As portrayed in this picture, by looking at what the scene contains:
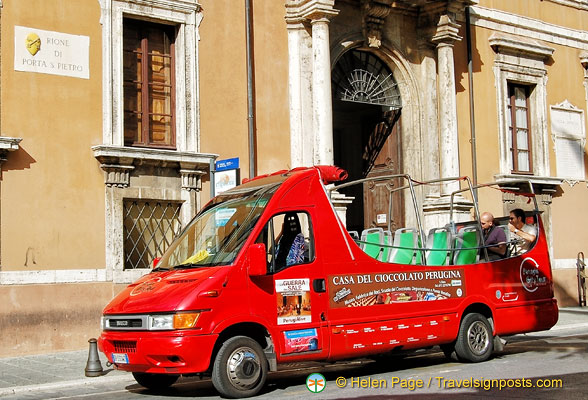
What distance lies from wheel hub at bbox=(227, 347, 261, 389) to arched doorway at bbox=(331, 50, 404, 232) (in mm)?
9266

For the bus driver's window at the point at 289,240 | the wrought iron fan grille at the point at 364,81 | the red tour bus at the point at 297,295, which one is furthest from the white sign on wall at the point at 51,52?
the bus driver's window at the point at 289,240

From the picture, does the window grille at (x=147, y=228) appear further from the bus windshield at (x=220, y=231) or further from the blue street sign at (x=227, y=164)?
the bus windshield at (x=220, y=231)

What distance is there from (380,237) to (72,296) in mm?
5566

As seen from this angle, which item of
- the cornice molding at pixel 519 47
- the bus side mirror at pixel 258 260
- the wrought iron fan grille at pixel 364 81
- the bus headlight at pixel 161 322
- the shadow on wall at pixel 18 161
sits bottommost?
the bus headlight at pixel 161 322

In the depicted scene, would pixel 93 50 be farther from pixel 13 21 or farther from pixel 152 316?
pixel 152 316

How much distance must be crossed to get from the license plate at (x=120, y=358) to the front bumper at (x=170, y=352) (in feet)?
0.21

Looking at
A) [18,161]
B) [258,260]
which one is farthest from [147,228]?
[258,260]

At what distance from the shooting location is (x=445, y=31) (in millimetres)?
18000

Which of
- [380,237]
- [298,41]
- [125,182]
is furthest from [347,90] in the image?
[380,237]

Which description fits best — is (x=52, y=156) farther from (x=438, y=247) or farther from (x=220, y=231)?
(x=438, y=247)

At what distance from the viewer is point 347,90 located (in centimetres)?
1742

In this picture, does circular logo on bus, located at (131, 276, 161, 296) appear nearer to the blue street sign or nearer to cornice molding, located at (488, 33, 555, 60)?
the blue street sign

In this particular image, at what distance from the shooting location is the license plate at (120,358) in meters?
8.42

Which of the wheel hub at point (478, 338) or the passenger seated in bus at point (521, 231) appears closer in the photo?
the wheel hub at point (478, 338)
